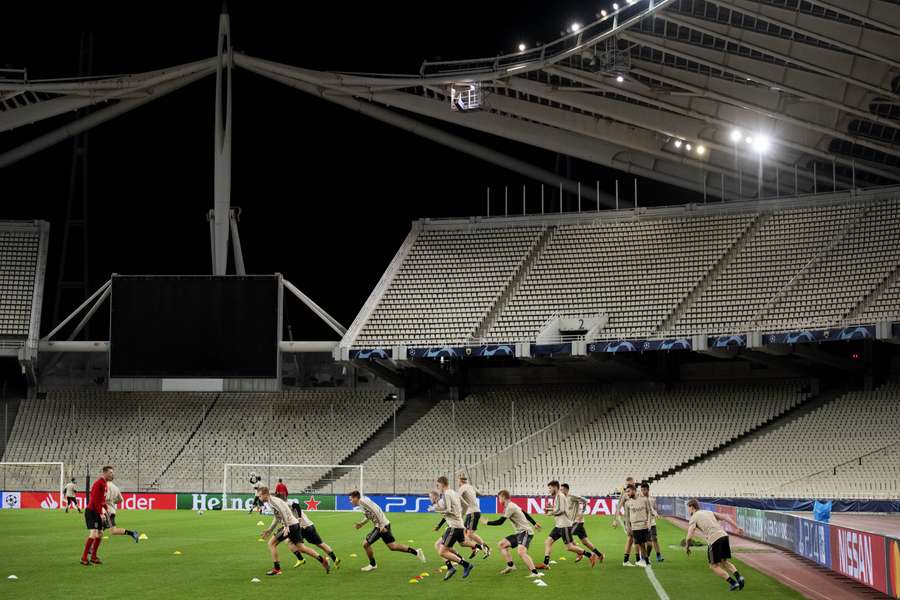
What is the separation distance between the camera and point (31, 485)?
56688 millimetres

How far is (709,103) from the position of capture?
54.3 m

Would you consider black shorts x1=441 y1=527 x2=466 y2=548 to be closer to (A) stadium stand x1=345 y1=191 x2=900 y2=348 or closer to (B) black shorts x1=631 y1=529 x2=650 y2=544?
(B) black shorts x1=631 y1=529 x2=650 y2=544

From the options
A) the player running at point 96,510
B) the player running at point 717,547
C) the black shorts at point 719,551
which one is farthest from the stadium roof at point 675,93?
the player running at point 96,510

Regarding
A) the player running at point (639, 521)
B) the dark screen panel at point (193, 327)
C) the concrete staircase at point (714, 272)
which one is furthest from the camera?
the dark screen panel at point (193, 327)

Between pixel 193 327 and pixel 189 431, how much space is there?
7005 mm

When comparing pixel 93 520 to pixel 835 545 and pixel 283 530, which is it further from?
pixel 835 545

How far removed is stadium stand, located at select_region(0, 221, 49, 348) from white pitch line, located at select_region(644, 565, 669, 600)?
42.9 meters

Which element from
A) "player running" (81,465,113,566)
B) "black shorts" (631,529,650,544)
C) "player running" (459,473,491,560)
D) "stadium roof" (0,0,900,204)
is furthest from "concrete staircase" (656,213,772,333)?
"player running" (81,465,113,566)

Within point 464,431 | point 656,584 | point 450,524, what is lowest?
point 656,584

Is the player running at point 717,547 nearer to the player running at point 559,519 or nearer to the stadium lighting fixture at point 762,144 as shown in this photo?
the player running at point 559,519

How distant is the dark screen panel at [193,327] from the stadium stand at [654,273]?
180 inches

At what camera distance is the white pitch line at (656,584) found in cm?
1984

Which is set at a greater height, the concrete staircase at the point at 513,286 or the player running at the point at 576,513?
the concrete staircase at the point at 513,286

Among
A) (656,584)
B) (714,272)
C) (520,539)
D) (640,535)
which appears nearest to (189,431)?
(714,272)
